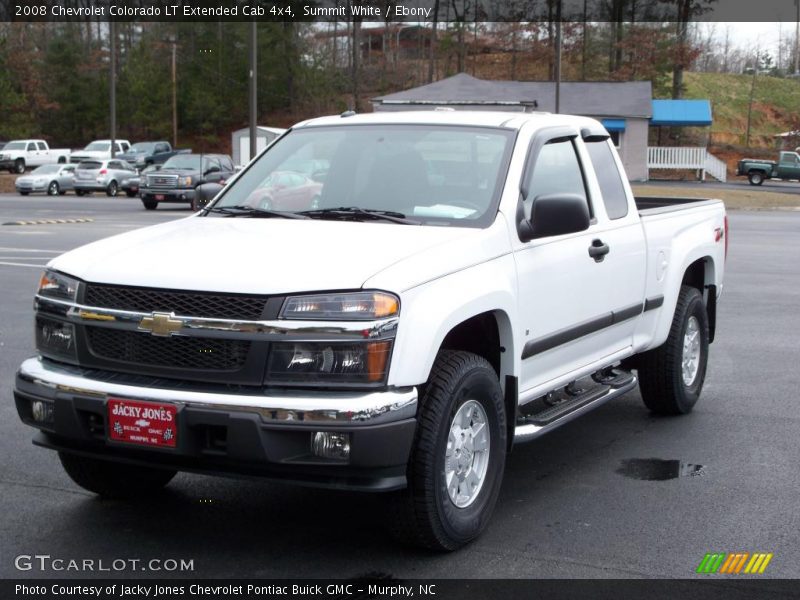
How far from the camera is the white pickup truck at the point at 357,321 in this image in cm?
438

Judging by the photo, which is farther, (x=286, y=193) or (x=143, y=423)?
(x=286, y=193)

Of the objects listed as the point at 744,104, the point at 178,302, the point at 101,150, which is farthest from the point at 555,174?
the point at 744,104

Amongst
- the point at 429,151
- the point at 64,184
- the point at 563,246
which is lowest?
the point at 64,184

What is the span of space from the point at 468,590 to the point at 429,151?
2.42 meters

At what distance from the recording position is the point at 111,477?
5453mm

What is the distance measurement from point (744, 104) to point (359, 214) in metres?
85.6

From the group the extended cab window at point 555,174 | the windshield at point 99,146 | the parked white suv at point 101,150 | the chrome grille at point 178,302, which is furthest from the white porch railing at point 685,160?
the chrome grille at point 178,302

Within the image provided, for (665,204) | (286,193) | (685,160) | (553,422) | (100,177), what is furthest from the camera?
(685,160)

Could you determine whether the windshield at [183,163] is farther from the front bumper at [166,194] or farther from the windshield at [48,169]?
the windshield at [48,169]

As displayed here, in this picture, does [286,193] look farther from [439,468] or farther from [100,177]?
[100,177]

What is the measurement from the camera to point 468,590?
4.46 m

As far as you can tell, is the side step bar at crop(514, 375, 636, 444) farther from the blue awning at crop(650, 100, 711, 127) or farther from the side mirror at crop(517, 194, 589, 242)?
the blue awning at crop(650, 100, 711, 127)

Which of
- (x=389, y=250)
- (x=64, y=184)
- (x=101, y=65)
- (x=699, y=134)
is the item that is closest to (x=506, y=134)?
(x=389, y=250)

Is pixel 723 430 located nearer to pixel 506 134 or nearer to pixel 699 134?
pixel 506 134
